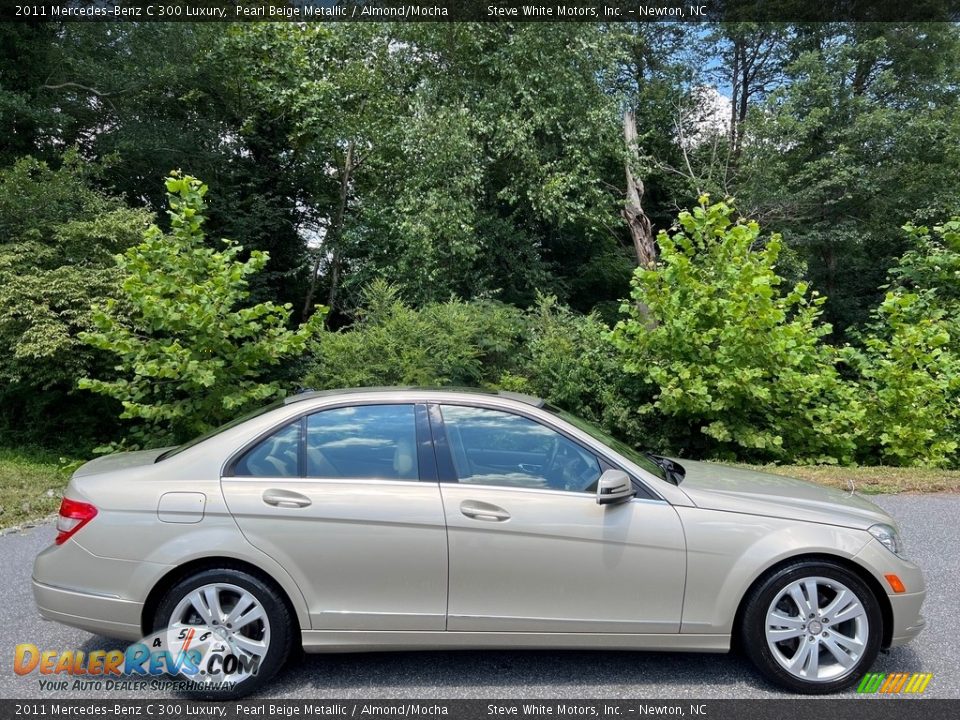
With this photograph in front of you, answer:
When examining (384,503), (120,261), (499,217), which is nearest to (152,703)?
(384,503)

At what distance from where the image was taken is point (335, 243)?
18.5 metres

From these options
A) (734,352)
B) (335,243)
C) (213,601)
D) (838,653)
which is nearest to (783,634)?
(838,653)

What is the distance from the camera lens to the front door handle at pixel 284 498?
3.62 meters

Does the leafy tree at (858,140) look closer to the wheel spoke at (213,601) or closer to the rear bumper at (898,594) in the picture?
the rear bumper at (898,594)

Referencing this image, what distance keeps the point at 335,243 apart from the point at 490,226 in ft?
15.9

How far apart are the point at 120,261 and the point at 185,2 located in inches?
434

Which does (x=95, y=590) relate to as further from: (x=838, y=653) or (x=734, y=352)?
(x=734, y=352)

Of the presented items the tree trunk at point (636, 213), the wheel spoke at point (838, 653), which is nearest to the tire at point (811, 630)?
the wheel spoke at point (838, 653)

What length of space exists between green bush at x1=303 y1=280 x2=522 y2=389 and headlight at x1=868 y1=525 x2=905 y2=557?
7159mm

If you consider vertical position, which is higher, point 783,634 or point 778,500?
point 778,500

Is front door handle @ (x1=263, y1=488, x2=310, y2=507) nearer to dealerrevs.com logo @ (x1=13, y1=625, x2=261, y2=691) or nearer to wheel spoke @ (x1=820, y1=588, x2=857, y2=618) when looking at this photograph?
dealerrevs.com logo @ (x1=13, y1=625, x2=261, y2=691)

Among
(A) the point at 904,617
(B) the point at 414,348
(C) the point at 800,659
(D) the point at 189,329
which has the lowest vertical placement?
(C) the point at 800,659

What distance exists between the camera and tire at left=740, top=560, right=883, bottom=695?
3.56 meters

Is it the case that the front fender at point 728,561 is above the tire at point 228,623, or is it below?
above
